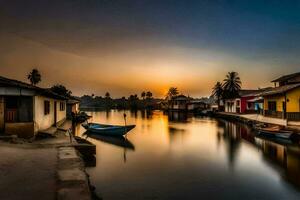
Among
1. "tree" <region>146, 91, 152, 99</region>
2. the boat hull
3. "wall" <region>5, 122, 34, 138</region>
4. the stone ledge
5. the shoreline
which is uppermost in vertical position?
"tree" <region>146, 91, 152, 99</region>

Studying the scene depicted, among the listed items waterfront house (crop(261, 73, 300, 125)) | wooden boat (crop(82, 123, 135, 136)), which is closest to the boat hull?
waterfront house (crop(261, 73, 300, 125))

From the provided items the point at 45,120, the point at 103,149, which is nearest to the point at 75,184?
the point at 103,149

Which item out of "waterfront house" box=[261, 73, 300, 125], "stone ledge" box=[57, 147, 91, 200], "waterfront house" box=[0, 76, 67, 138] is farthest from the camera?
"waterfront house" box=[261, 73, 300, 125]

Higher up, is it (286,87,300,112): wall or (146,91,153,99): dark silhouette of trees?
(146,91,153,99): dark silhouette of trees

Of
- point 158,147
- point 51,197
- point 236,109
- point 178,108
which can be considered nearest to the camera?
point 51,197

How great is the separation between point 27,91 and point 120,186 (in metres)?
9.71

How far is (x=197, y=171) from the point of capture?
46.6ft

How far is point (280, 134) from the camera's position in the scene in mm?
22750

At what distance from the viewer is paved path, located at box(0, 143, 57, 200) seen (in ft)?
22.6

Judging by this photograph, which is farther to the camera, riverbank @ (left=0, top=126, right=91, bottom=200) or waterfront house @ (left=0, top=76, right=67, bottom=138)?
waterfront house @ (left=0, top=76, right=67, bottom=138)

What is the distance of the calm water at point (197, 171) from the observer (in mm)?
10656

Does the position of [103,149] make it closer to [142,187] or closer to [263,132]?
[142,187]

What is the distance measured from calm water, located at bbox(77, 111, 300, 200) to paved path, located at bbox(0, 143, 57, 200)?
258cm

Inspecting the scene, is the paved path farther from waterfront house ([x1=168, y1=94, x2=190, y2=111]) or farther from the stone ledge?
waterfront house ([x1=168, y1=94, x2=190, y2=111])
